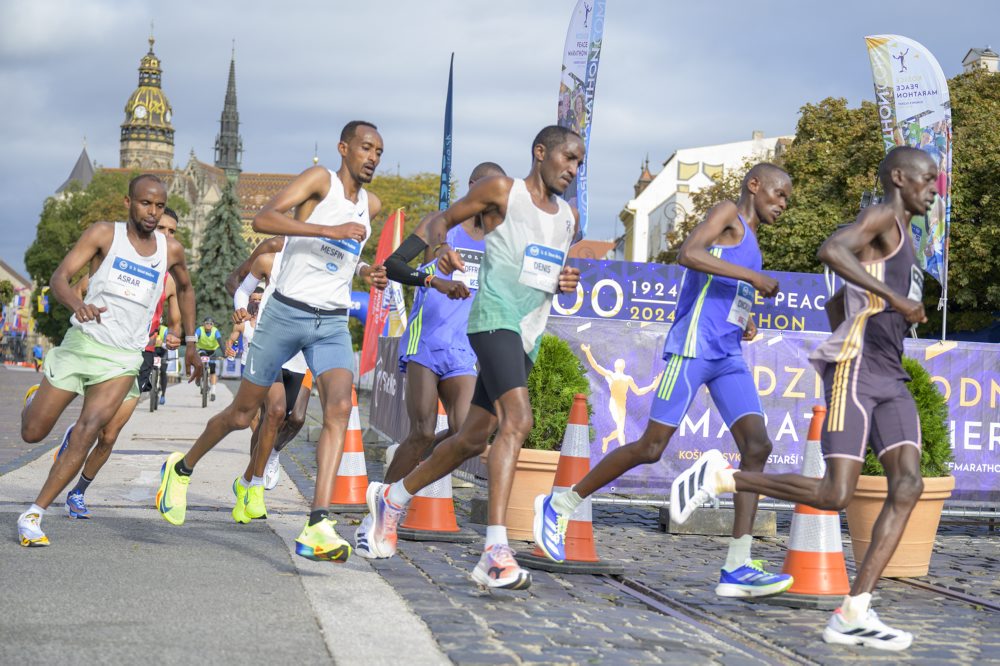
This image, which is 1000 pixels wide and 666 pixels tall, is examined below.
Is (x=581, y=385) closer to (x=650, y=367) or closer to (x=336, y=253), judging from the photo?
(x=650, y=367)

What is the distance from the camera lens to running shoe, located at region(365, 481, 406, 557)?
6.61m

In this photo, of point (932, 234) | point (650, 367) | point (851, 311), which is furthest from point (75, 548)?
point (932, 234)

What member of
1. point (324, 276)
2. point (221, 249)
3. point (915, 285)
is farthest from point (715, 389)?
point (221, 249)

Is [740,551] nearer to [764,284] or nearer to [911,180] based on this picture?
[764,284]

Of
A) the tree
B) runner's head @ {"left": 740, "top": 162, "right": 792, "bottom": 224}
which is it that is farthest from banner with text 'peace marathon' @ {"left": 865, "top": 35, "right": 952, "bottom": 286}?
the tree

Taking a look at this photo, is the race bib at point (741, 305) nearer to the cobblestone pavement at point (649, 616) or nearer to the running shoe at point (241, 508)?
the cobblestone pavement at point (649, 616)

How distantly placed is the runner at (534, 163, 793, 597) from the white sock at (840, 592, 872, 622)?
42.1 inches

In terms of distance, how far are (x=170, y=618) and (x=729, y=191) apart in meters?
52.9

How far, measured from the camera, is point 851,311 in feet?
18.9

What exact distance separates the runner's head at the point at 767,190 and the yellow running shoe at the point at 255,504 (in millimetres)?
3549

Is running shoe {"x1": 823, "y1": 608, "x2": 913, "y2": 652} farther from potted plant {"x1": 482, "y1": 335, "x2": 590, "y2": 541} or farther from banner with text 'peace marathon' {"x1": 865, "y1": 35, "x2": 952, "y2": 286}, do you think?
banner with text 'peace marathon' {"x1": 865, "y1": 35, "x2": 952, "y2": 286}

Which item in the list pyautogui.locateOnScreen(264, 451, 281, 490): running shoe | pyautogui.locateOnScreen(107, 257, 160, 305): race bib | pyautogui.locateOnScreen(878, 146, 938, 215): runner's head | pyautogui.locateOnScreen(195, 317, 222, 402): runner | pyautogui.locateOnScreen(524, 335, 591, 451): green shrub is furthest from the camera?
pyautogui.locateOnScreen(195, 317, 222, 402): runner

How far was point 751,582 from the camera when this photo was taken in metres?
6.52

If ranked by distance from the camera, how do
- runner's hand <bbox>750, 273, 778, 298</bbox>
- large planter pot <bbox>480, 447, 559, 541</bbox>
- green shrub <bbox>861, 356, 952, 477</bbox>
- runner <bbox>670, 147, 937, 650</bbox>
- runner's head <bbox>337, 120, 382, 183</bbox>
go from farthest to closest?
large planter pot <bbox>480, 447, 559, 541</bbox> → green shrub <bbox>861, 356, 952, 477</bbox> → runner's head <bbox>337, 120, 382, 183</bbox> → runner's hand <bbox>750, 273, 778, 298</bbox> → runner <bbox>670, 147, 937, 650</bbox>
